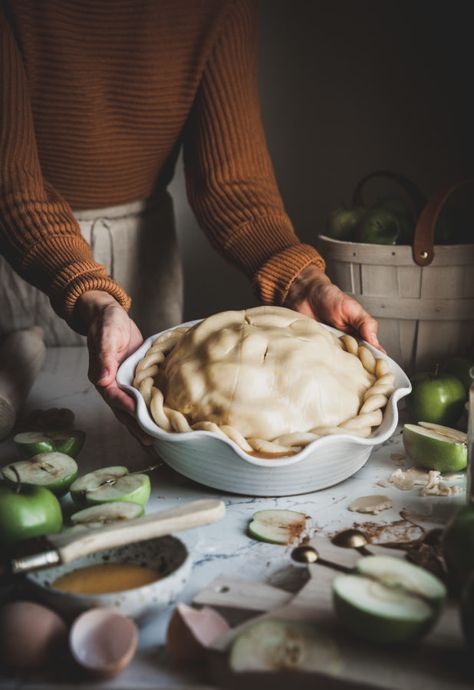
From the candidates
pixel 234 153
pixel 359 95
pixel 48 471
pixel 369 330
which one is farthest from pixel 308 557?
pixel 359 95

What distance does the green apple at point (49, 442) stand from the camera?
1.22 m

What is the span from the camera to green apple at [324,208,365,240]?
5.35 feet

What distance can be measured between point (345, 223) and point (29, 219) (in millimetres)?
665

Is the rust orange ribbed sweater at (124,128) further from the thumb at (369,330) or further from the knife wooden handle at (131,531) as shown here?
the knife wooden handle at (131,531)

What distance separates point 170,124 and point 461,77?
33.4 inches

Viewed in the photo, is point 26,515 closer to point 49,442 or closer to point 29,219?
point 49,442

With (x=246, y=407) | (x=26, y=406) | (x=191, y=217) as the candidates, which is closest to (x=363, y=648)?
(x=246, y=407)

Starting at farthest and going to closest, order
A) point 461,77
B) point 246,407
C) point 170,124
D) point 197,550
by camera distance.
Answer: point 461,77
point 170,124
point 246,407
point 197,550

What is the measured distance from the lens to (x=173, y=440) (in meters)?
1.03

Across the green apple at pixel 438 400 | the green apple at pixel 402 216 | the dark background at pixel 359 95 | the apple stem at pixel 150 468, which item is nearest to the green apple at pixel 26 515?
the apple stem at pixel 150 468

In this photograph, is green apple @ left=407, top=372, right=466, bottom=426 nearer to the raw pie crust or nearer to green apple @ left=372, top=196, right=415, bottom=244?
the raw pie crust

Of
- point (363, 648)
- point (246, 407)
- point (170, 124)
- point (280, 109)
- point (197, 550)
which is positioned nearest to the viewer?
point (363, 648)

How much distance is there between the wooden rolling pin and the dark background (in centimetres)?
102

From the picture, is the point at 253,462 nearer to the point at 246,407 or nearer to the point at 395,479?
the point at 246,407
